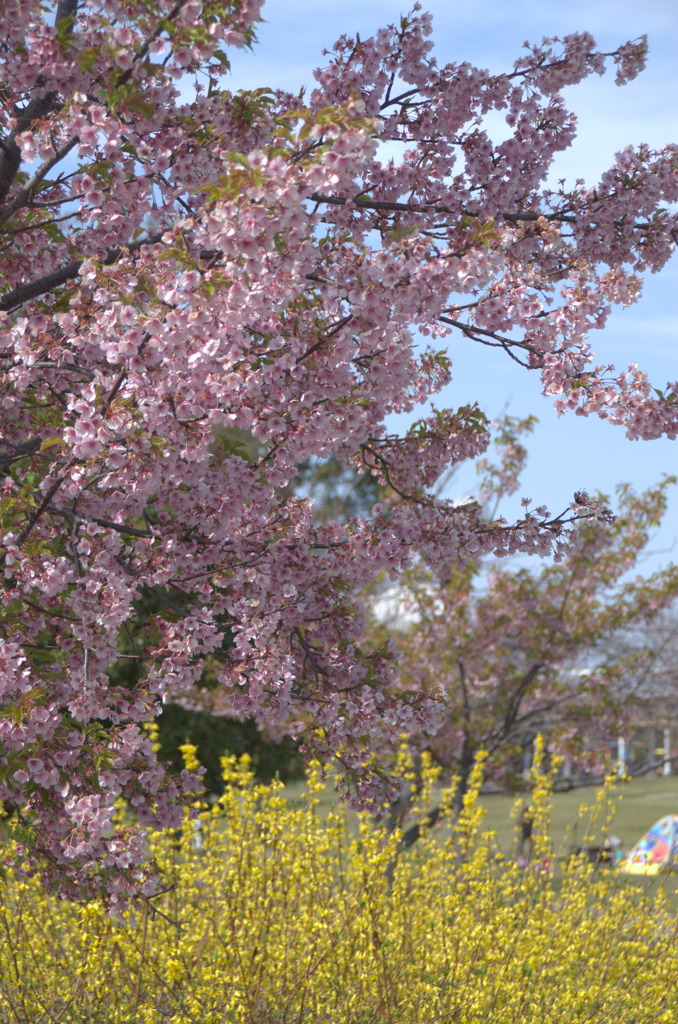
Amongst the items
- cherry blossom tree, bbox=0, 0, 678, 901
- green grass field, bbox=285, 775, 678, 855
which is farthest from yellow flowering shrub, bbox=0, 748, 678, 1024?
green grass field, bbox=285, 775, 678, 855

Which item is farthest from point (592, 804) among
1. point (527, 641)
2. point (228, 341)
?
point (228, 341)

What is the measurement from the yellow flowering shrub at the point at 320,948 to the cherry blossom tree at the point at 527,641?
4.86 meters

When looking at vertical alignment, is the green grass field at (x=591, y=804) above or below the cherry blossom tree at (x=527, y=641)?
below

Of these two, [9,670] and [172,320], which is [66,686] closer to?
[9,670]

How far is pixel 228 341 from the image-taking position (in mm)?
4141

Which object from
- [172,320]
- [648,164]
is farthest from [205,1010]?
[648,164]

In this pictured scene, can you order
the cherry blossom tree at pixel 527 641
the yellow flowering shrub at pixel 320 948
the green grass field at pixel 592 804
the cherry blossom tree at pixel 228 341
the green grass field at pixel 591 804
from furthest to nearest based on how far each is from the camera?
1. the green grass field at pixel 591 804
2. the green grass field at pixel 592 804
3. the cherry blossom tree at pixel 527 641
4. the yellow flowering shrub at pixel 320 948
5. the cherry blossom tree at pixel 228 341

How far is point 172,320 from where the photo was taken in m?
3.80

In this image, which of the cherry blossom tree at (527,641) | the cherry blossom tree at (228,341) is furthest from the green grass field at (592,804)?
the cherry blossom tree at (228,341)

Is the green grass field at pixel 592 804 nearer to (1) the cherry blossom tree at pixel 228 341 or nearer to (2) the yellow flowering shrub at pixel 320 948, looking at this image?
(2) the yellow flowering shrub at pixel 320 948

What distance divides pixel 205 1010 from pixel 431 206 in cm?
429

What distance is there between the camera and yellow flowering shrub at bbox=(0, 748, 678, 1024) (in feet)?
17.6

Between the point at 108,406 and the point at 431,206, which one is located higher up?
the point at 431,206

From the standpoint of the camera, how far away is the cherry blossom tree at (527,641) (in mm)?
12078
